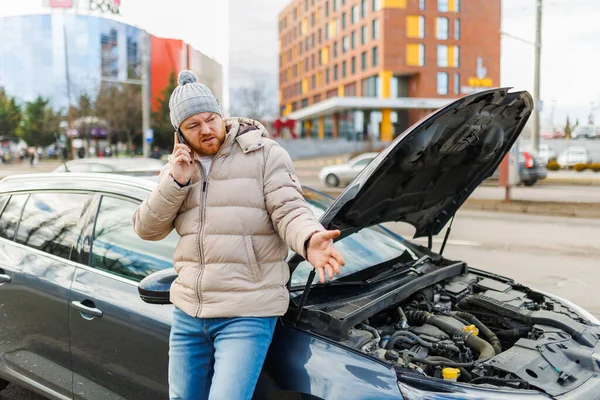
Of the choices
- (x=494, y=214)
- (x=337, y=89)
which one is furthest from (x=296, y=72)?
(x=494, y=214)

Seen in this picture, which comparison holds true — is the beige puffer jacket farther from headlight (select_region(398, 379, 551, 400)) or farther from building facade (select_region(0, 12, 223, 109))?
building facade (select_region(0, 12, 223, 109))

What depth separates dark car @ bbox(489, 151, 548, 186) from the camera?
21.1 m

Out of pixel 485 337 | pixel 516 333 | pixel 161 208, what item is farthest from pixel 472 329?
pixel 161 208

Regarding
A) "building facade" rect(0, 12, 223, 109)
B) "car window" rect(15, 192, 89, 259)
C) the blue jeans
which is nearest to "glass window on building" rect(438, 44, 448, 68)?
"building facade" rect(0, 12, 223, 109)

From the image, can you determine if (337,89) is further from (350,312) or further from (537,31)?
(350,312)

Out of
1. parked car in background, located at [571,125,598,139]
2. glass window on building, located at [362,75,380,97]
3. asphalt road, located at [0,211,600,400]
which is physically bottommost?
asphalt road, located at [0,211,600,400]

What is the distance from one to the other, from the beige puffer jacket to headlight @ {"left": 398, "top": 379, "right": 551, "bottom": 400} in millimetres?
543

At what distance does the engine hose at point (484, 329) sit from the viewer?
7.95 feet

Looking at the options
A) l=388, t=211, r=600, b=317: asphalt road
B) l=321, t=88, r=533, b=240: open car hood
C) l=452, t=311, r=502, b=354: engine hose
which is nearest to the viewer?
l=321, t=88, r=533, b=240: open car hood

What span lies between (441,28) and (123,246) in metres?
60.0

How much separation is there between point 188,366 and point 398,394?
784 millimetres

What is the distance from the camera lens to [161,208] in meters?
2.03

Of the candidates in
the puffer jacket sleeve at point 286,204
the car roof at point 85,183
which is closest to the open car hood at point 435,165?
the puffer jacket sleeve at point 286,204

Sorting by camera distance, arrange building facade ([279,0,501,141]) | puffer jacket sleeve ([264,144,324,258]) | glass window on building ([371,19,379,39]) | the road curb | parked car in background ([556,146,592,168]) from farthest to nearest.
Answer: glass window on building ([371,19,379,39])
building facade ([279,0,501,141])
parked car in background ([556,146,592,168])
the road curb
puffer jacket sleeve ([264,144,324,258])
